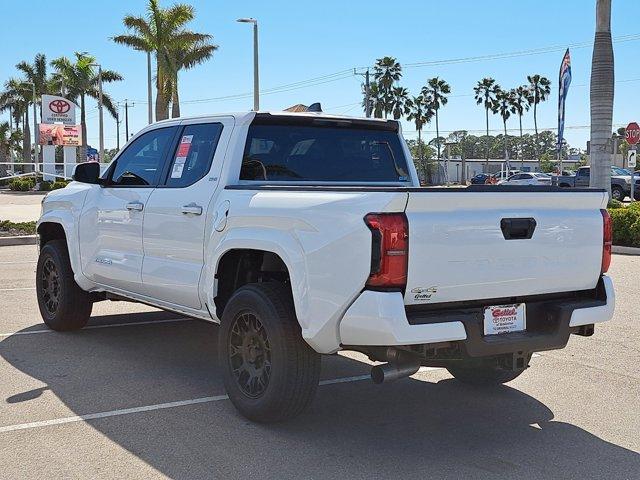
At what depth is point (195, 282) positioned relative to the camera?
5254mm

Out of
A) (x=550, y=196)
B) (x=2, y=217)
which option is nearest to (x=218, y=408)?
(x=550, y=196)

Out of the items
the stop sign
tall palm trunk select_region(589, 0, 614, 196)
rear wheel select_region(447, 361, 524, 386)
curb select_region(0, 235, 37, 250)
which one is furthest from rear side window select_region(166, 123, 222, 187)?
Answer: the stop sign

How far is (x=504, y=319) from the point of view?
430cm

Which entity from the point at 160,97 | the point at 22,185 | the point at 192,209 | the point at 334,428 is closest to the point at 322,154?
the point at 192,209

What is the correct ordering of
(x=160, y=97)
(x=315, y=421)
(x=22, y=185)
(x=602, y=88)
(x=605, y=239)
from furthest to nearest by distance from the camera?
(x=22, y=185) → (x=160, y=97) → (x=602, y=88) → (x=315, y=421) → (x=605, y=239)

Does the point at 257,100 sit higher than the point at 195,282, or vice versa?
the point at 257,100

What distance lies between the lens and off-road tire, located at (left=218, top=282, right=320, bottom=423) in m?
4.40

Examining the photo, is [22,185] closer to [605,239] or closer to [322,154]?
[322,154]

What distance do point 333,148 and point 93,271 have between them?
7.88ft

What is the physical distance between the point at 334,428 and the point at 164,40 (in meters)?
36.2

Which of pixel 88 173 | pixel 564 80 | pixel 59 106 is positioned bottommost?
pixel 88 173

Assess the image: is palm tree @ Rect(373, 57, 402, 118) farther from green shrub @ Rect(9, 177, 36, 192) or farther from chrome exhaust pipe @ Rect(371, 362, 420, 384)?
chrome exhaust pipe @ Rect(371, 362, 420, 384)

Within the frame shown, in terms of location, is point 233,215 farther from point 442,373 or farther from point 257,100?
point 257,100

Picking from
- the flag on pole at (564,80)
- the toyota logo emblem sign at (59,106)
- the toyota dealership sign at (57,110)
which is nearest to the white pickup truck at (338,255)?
the flag on pole at (564,80)
